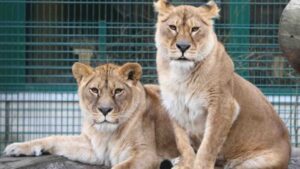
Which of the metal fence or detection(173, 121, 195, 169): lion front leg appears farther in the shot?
the metal fence

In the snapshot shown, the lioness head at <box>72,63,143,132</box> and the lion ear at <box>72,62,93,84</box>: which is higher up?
the lion ear at <box>72,62,93,84</box>

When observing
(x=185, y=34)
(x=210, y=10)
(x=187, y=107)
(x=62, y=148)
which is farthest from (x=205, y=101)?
(x=62, y=148)

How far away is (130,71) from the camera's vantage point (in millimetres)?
7555

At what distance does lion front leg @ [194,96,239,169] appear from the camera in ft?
22.5

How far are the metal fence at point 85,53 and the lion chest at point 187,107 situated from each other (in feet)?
11.4

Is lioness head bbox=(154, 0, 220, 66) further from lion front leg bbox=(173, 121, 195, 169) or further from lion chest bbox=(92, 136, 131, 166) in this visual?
lion chest bbox=(92, 136, 131, 166)

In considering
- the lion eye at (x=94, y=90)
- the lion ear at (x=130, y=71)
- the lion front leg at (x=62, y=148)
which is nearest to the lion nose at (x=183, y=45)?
the lion ear at (x=130, y=71)

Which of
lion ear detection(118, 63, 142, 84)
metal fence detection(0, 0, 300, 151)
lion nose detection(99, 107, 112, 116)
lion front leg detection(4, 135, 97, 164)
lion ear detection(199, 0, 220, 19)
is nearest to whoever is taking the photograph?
lion ear detection(199, 0, 220, 19)

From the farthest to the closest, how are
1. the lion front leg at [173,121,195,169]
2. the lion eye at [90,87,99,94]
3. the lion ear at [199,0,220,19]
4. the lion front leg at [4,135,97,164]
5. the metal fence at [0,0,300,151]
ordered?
the metal fence at [0,0,300,151] → the lion front leg at [4,135,97,164] → the lion eye at [90,87,99,94] → the lion ear at [199,0,220,19] → the lion front leg at [173,121,195,169]

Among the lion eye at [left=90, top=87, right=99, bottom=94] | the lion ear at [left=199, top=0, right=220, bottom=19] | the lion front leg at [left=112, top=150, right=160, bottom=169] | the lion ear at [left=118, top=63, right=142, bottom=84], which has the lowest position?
the lion front leg at [left=112, top=150, right=160, bottom=169]

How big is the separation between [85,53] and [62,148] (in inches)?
126

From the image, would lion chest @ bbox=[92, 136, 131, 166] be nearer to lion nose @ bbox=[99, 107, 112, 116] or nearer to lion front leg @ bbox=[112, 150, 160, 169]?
lion front leg @ bbox=[112, 150, 160, 169]

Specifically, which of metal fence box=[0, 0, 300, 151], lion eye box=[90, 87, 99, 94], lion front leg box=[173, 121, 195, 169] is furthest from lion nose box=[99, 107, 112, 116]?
metal fence box=[0, 0, 300, 151]

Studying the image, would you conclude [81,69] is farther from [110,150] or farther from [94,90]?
[110,150]
